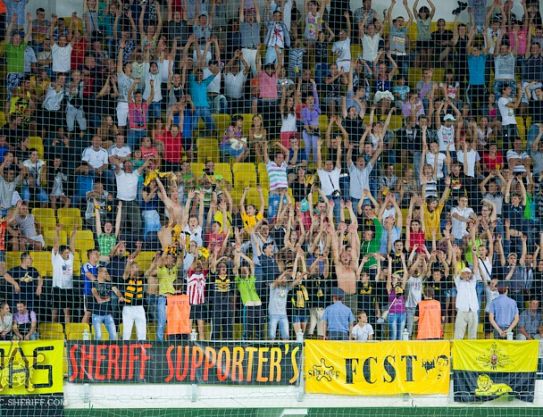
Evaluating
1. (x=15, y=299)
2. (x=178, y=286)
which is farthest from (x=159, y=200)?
(x=15, y=299)

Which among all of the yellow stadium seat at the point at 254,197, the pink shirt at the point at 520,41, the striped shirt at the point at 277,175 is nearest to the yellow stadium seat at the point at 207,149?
the yellow stadium seat at the point at 254,197

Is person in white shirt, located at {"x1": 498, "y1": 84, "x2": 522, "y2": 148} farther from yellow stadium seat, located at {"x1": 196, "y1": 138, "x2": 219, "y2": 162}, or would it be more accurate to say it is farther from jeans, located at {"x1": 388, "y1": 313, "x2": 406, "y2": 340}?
yellow stadium seat, located at {"x1": 196, "y1": 138, "x2": 219, "y2": 162}

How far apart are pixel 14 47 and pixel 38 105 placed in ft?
3.73

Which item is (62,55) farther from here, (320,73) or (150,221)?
(320,73)

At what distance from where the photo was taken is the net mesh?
17.8 m

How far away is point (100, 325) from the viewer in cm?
1747

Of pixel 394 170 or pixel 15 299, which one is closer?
pixel 15 299

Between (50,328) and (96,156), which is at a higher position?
(96,156)

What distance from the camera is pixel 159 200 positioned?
757 inches

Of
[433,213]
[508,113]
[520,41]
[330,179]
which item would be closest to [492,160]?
[508,113]

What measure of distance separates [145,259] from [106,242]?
66 centimetres

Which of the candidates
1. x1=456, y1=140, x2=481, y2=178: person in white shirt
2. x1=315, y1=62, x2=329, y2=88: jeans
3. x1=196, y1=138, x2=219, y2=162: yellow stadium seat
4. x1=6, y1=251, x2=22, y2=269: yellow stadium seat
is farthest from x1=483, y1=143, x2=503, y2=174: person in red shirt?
x1=6, y1=251, x2=22, y2=269: yellow stadium seat

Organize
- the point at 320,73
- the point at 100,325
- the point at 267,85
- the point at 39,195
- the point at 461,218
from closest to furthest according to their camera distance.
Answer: the point at 100,325 → the point at 39,195 → the point at 461,218 → the point at 267,85 → the point at 320,73

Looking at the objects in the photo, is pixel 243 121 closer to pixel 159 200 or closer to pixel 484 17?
pixel 159 200
